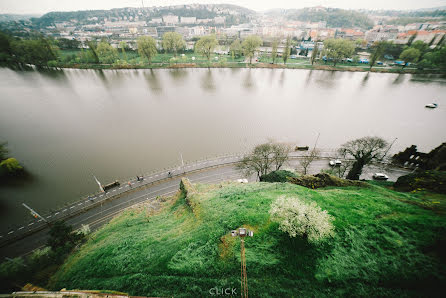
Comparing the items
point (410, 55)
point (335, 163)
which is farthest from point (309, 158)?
point (410, 55)

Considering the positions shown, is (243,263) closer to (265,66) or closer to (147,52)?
(265,66)

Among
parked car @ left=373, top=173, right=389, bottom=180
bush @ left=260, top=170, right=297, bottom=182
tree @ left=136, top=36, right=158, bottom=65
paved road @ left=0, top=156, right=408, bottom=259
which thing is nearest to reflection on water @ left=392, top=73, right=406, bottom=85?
paved road @ left=0, top=156, right=408, bottom=259

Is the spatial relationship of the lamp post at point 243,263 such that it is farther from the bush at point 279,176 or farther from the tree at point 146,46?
the tree at point 146,46

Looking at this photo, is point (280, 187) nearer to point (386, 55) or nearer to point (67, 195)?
point (67, 195)

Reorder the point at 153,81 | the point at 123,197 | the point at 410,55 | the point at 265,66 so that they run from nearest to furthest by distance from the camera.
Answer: the point at 123,197 < the point at 153,81 < the point at 410,55 < the point at 265,66

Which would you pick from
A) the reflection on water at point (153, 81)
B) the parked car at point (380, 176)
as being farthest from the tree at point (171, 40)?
the parked car at point (380, 176)

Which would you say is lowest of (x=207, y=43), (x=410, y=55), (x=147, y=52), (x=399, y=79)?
(x=399, y=79)

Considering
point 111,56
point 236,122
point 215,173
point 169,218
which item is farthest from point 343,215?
point 111,56
